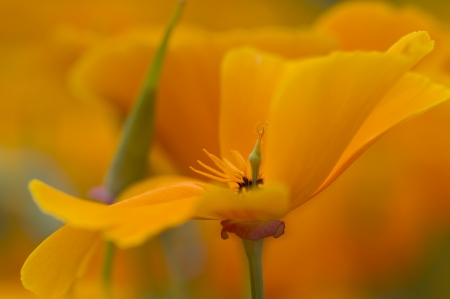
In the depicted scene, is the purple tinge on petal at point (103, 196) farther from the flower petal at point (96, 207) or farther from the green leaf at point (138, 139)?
the flower petal at point (96, 207)

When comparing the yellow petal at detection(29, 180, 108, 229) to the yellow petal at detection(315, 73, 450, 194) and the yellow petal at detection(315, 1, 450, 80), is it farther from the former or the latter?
the yellow petal at detection(315, 1, 450, 80)

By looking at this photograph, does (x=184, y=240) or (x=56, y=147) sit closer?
(x=184, y=240)

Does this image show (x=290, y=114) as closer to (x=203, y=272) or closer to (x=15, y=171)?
(x=203, y=272)

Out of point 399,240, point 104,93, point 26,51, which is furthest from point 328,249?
point 26,51

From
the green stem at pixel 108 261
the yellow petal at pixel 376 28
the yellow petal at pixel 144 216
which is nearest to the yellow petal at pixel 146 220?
the yellow petal at pixel 144 216

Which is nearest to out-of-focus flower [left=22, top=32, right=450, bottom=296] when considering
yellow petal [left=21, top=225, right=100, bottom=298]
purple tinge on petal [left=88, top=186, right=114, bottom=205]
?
yellow petal [left=21, top=225, right=100, bottom=298]

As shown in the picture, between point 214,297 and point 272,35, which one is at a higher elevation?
point 272,35

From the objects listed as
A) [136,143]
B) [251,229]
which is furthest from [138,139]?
[251,229]
